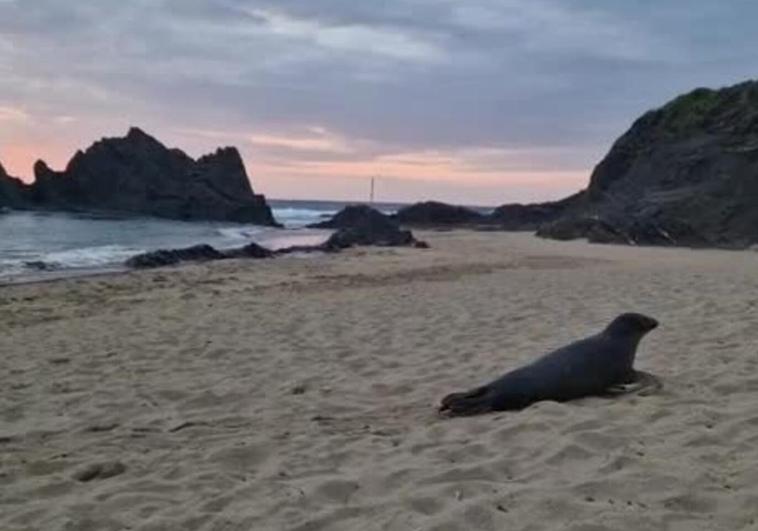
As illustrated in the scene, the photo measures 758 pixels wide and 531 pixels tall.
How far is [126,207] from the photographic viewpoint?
62.2m

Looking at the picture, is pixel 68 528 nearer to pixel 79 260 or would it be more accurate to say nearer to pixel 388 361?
pixel 388 361

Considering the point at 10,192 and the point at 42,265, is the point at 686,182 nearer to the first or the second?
the point at 42,265

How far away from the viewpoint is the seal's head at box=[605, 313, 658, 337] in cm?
671

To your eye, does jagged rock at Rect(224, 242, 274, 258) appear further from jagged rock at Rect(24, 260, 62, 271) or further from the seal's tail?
the seal's tail

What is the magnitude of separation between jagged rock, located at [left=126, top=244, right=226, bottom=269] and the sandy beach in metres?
Result: 8.76

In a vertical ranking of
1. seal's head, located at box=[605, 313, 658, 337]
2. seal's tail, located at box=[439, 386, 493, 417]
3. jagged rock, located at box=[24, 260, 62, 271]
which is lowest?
jagged rock, located at box=[24, 260, 62, 271]

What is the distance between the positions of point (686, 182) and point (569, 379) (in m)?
28.0

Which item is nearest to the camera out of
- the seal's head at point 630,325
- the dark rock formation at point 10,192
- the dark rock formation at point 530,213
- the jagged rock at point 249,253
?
the seal's head at point 630,325

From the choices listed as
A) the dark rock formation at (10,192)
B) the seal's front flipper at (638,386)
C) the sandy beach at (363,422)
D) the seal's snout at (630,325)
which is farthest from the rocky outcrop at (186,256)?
the dark rock formation at (10,192)

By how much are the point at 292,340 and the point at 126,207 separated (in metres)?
55.9

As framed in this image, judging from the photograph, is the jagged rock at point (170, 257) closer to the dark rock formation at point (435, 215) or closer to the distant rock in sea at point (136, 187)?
the dark rock formation at point (435, 215)

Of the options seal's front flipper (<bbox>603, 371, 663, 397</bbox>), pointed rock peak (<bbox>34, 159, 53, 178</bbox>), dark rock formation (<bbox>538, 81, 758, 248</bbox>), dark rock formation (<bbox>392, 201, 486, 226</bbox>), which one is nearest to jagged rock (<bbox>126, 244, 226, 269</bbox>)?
dark rock formation (<bbox>538, 81, 758, 248</bbox>)

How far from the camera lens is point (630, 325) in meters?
6.76

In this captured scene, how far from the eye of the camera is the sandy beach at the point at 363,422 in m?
4.05
